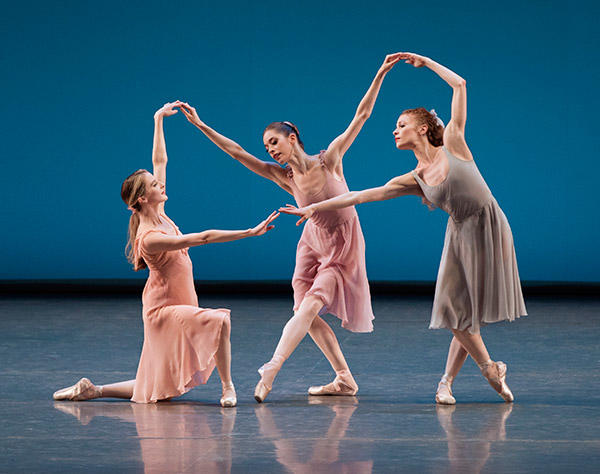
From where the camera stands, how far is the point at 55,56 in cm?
947

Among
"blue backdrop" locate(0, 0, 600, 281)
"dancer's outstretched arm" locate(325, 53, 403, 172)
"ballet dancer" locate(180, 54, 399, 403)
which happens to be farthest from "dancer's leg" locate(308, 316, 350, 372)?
"blue backdrop" locate(0, 0, 600, 281)

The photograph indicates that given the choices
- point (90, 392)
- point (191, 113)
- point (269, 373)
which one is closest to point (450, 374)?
point (269, 373)

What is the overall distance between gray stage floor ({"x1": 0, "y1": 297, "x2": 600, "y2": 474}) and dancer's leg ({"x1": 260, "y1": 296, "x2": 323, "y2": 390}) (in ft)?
0.42

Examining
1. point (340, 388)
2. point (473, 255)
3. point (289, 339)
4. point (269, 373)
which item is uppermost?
point (473, 255)

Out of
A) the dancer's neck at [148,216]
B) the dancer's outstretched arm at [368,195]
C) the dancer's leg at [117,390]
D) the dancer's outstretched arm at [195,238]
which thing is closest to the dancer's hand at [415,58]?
the dancer's outstretched arm at [368,195]

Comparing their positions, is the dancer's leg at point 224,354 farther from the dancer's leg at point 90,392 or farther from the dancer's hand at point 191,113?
the dancer's hand at point 191,113

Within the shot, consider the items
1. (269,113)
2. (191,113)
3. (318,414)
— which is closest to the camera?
(318,414)

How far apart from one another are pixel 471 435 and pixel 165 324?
4.57 ft

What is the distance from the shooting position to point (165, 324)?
13.6ft

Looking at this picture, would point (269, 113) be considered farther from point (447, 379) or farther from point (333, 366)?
point (447, 379)

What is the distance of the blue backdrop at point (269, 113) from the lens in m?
8.99

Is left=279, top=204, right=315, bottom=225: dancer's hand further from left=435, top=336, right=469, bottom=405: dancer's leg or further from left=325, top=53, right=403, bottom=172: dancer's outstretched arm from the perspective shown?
left=435, top=336, right=469, bottom=405: dancer's leg

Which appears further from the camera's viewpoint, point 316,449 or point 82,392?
point 82,392

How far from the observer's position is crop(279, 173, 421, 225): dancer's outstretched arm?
4023 mm
